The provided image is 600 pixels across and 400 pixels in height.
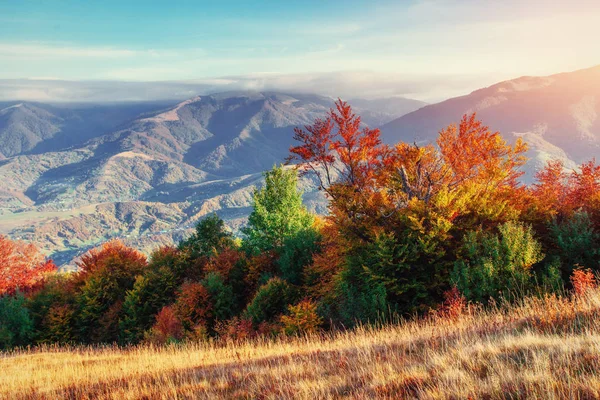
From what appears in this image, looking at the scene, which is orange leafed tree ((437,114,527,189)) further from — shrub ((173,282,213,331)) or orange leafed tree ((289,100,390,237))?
shrub ((173,282,213,331))

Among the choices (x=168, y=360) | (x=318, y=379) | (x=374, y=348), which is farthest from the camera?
(x=168, y=360)

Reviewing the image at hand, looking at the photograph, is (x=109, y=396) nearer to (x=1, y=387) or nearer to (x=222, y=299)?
(x=1, y=387)

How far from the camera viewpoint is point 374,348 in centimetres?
900

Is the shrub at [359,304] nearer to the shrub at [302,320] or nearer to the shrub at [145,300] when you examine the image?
the shrub at [302,320]

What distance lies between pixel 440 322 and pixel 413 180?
18.8m

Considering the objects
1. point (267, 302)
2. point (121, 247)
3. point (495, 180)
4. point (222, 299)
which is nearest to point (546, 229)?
point (495, 180)

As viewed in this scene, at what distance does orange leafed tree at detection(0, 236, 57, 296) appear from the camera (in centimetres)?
5778

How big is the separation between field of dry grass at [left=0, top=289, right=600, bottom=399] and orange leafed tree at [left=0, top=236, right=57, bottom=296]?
58279 millimetres

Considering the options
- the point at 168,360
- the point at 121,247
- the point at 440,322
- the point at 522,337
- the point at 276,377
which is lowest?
the point at 121,247

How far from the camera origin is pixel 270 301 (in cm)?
2864

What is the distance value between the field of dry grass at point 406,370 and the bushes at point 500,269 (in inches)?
317

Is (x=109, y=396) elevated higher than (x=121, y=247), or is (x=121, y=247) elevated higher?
(x=109, y=396)

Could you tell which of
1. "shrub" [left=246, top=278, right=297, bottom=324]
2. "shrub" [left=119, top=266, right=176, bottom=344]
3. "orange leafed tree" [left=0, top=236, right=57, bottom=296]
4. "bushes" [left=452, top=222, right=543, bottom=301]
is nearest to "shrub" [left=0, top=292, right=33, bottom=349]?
"shrub" [left=119, top=266, right=176, bottom=344]

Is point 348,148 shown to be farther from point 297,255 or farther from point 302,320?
point 302,320
